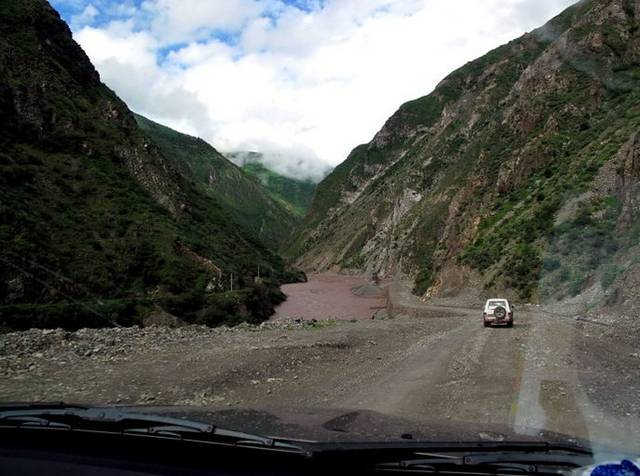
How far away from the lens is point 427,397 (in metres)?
10.1

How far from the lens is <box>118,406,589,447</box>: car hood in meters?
3.08

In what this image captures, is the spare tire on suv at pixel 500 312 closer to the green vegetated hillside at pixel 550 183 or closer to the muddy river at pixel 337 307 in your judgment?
the green vegetated hillside at pixel 550 183

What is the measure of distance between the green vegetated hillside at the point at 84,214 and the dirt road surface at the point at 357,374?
64.8 feet

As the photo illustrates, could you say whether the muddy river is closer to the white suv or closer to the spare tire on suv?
the white suv

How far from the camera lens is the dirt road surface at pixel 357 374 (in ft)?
29.0

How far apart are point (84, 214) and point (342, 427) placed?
156 feet

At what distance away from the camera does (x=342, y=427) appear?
141 inches

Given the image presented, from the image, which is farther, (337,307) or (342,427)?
(337,307)

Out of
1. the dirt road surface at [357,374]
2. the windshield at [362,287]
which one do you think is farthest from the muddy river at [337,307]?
the dirt road surface at [357,374]

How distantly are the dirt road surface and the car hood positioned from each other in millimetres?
2259

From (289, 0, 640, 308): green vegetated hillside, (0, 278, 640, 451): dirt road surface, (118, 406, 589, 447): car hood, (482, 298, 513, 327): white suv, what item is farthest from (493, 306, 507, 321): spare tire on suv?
(118, 406, 589, 447): car hood

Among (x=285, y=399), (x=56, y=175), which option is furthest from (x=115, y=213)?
(x=285, y=399)

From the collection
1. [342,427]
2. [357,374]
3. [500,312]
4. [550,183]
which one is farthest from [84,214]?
[342,427]

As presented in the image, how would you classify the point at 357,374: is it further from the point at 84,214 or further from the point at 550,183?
the point at 84,214
